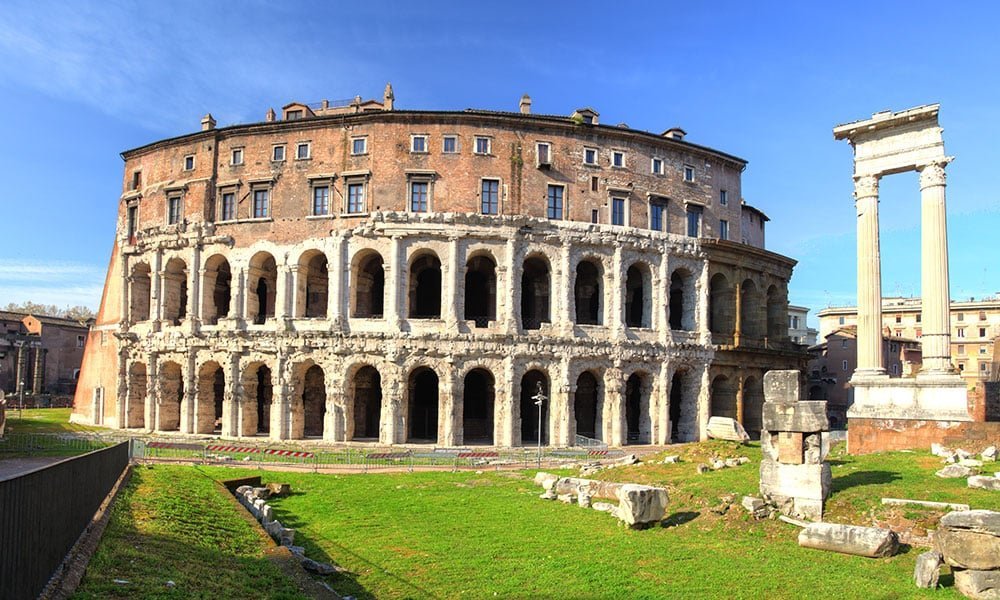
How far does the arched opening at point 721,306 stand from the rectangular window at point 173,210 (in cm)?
3155

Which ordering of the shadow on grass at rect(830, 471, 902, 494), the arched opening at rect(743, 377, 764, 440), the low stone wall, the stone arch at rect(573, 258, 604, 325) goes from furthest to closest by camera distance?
the arched opening at rect(743, 377, 764, 440) → the stone arch at rect(573, 258, 604, 325) → the low stone wall → the shadow on grass at rect(830, 471, 902, 494)

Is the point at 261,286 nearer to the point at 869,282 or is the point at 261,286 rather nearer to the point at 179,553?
the point at 869,282

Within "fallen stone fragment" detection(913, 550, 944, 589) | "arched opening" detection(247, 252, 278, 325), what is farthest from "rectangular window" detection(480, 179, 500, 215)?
"fallen stone fragment" detection(913, 550, 944, 589)

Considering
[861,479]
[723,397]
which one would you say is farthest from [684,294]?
[861,479]

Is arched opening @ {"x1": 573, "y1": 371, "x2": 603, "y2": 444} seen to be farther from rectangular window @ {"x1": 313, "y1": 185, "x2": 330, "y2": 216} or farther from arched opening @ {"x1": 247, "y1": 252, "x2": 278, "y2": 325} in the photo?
arched opening @ {"x1": 247, "y1": 252, "x2": 278, "y2": 325}

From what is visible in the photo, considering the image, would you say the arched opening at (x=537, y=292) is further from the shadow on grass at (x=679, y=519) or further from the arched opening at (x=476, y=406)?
the shadow on grass at (x=679, y=519)

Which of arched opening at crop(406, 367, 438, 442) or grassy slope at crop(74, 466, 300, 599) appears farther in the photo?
arched opening at crop(406, 367, 438, 442)

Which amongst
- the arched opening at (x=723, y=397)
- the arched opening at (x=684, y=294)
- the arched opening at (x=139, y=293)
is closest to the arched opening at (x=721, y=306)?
the arched opening at (x=684, y=294)

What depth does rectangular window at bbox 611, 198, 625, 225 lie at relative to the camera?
38875 millimetres

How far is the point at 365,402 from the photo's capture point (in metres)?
39.2

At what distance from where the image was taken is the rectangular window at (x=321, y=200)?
125ft

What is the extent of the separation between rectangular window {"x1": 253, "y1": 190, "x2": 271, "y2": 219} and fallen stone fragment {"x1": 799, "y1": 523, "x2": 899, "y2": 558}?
32.6 meters

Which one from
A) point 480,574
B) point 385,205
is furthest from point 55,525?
point 385,205

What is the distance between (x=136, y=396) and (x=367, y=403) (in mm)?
14222
